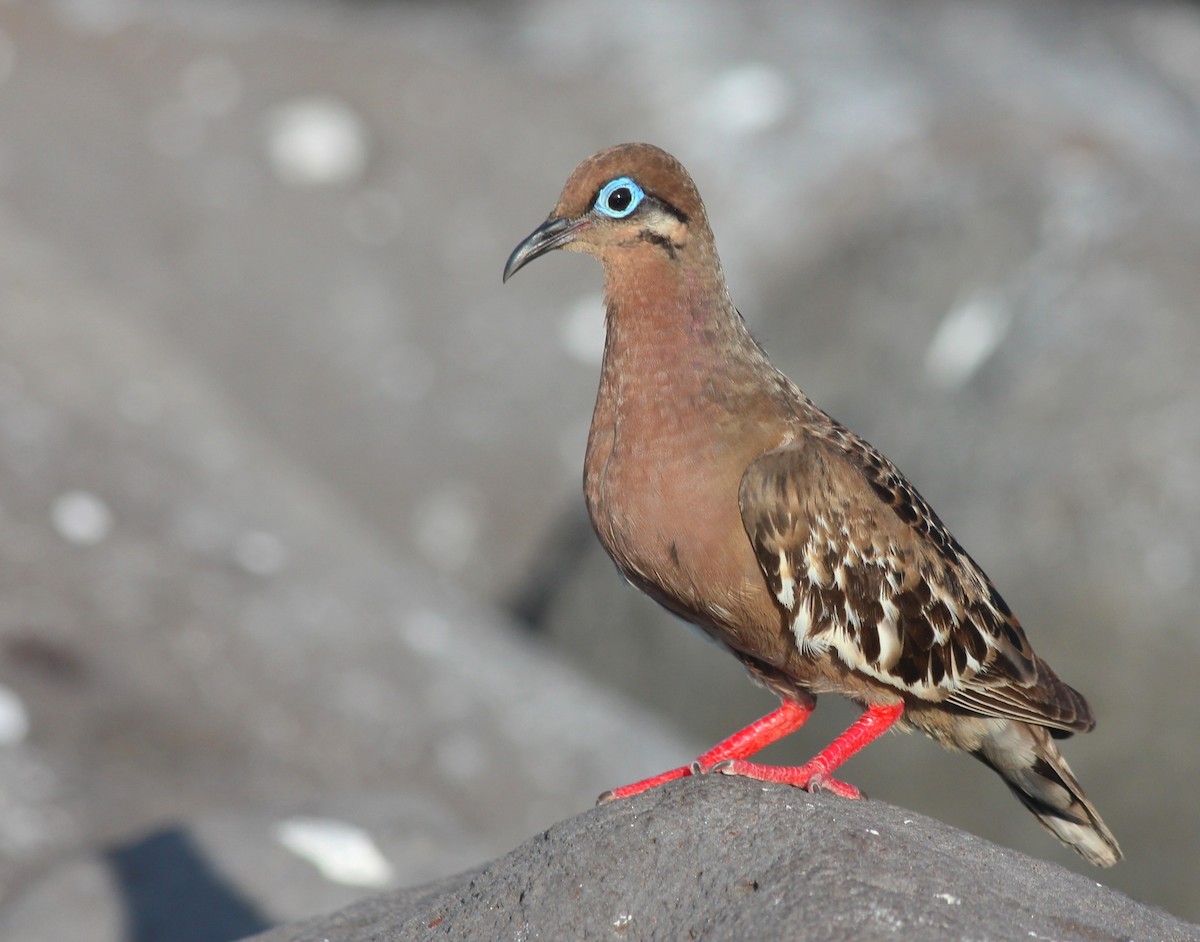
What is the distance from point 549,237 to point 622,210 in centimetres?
29

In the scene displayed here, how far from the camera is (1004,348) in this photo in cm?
1153

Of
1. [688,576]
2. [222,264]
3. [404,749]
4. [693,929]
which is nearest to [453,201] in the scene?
[222,264]

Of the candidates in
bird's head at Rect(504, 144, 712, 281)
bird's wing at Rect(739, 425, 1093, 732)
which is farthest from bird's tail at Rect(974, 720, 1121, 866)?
bird's head at Rect(504, 144, 712, 281)

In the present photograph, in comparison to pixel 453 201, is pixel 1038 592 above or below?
below

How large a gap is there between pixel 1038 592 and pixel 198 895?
5.49 metres

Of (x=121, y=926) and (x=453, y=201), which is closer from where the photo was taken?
(x=121, y=926)

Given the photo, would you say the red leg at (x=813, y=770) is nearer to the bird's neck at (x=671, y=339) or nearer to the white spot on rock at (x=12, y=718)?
the bird's neck at (x=671, y=339)

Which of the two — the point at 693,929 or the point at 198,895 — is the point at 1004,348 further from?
the point at 693,929

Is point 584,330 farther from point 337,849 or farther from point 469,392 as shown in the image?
point 337,849

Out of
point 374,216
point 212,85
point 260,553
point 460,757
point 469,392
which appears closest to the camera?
point 460,757

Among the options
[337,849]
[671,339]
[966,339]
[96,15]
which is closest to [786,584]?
[671,339]

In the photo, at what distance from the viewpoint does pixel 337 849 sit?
7.86 m

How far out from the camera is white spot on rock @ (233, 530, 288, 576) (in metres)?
10.5

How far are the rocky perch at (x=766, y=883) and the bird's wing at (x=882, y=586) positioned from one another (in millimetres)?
693
